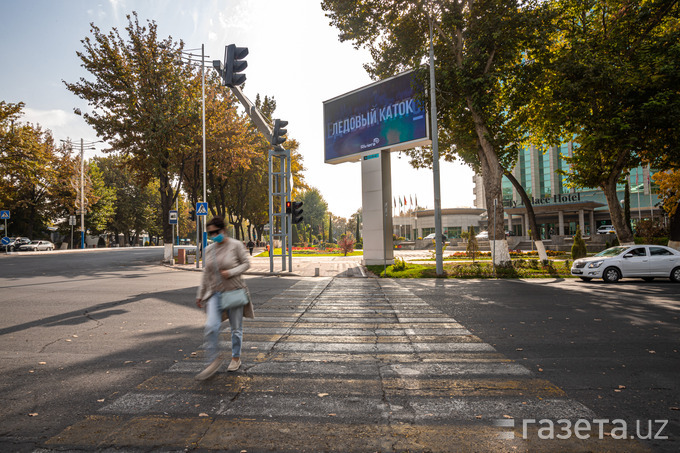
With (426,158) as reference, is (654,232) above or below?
below

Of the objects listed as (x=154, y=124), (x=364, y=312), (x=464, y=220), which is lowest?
(x=364, y=312)

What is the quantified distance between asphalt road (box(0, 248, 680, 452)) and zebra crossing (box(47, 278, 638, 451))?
6 centimetres

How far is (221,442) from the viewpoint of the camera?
9.87 feet

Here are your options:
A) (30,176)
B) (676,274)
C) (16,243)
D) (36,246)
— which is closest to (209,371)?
(676,274)

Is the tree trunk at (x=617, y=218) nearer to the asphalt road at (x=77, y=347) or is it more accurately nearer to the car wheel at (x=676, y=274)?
the car wheel at (x=676, y=274)

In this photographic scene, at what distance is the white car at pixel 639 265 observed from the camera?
14.8 m

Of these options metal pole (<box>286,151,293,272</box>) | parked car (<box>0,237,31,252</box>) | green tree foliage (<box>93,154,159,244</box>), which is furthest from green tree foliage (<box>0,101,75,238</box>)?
metal pole (<box>286,151,293,272</box>)

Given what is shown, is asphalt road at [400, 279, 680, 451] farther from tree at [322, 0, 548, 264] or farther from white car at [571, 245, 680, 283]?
tree at [322, 0, 548, 264]

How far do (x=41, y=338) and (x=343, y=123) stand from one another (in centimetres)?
1911

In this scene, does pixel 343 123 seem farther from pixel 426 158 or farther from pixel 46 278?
pixel 46 278

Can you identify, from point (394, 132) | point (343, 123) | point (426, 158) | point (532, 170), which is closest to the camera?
point (394, 132)

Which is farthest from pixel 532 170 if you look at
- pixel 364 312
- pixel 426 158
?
pixel 364 312

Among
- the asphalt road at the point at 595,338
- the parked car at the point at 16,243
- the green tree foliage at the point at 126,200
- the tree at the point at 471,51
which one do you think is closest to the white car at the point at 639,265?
the asphalt road at the point at 595,338

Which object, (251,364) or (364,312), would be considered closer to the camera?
(251,364)
